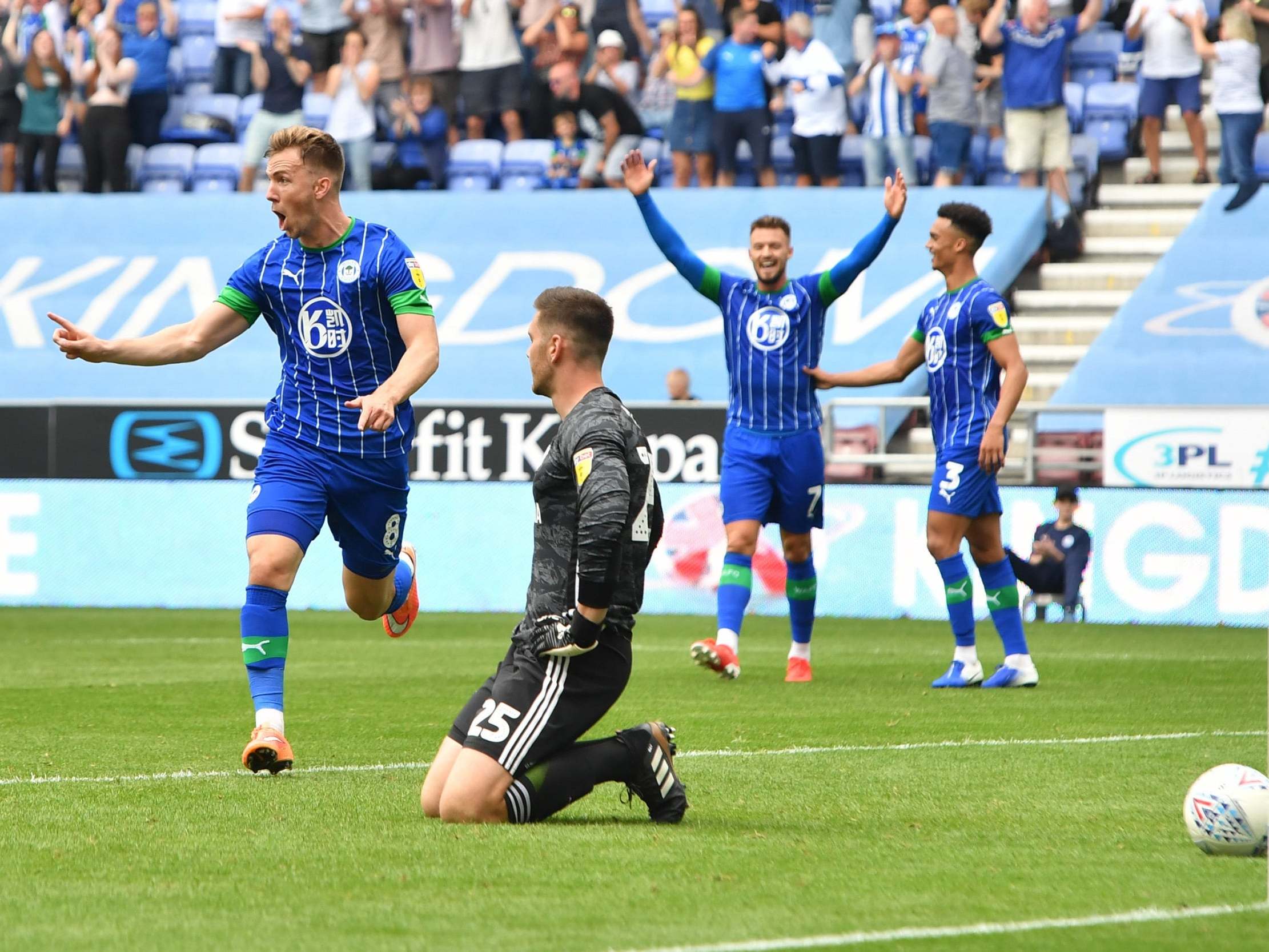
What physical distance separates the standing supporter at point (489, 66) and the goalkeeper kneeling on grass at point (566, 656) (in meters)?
16.2

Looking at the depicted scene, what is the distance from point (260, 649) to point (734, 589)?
13.0ft

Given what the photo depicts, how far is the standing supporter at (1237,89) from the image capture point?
18.5 meters

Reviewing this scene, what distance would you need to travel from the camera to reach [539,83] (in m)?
21.8

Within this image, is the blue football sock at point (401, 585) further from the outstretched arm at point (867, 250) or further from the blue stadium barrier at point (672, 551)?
the blue stadium barrier at point (672, 551)

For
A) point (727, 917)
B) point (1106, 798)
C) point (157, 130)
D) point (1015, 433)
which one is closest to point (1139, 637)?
point (1015, 433)

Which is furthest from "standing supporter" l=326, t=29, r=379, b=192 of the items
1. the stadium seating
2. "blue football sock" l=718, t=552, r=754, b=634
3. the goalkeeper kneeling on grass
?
the goalkeeper kneeling on grass

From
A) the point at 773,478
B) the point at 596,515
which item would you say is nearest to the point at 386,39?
the point at 773,478

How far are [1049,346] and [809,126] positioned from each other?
3.37 meters

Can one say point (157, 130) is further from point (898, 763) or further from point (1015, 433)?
point (898, 763)

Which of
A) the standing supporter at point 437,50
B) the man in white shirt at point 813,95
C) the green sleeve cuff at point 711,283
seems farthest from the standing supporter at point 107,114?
the green sleeve cuff at point 711,283

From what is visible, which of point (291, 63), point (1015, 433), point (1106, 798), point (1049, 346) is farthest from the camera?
point (291, 63)

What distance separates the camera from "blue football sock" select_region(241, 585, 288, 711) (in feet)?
21.9

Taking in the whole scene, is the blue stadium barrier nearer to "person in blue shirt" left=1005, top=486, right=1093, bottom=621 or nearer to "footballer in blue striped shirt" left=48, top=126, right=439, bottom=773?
"person in blue shirt" left=1005, top=486, right=1093, bottom=621

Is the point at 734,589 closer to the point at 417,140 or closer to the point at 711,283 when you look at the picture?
the point at 711,283
